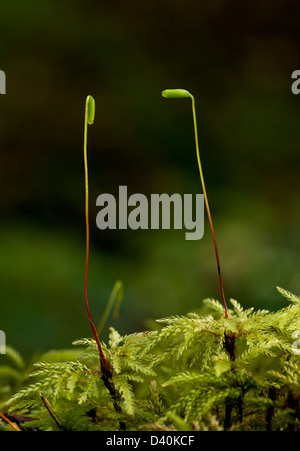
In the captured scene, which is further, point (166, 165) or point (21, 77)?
point (21, 77)

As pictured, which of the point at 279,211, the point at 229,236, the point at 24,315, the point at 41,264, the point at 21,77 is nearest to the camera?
the point at 24,315

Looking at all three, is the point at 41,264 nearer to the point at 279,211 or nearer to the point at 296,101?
the point at 279,211

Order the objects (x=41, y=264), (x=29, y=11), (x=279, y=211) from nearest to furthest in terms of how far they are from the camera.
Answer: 1. (x=41, y=264)
2. (x=279, y=211)
3. (x=29, y=11)

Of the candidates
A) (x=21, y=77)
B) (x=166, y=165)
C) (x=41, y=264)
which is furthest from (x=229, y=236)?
(x=21, y=77)

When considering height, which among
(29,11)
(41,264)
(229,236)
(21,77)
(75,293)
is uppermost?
(29,11)

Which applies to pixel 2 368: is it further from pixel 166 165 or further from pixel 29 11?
pixel 29 11

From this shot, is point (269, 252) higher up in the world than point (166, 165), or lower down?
lower down

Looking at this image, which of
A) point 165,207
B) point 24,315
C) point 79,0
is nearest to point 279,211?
point 165,207
